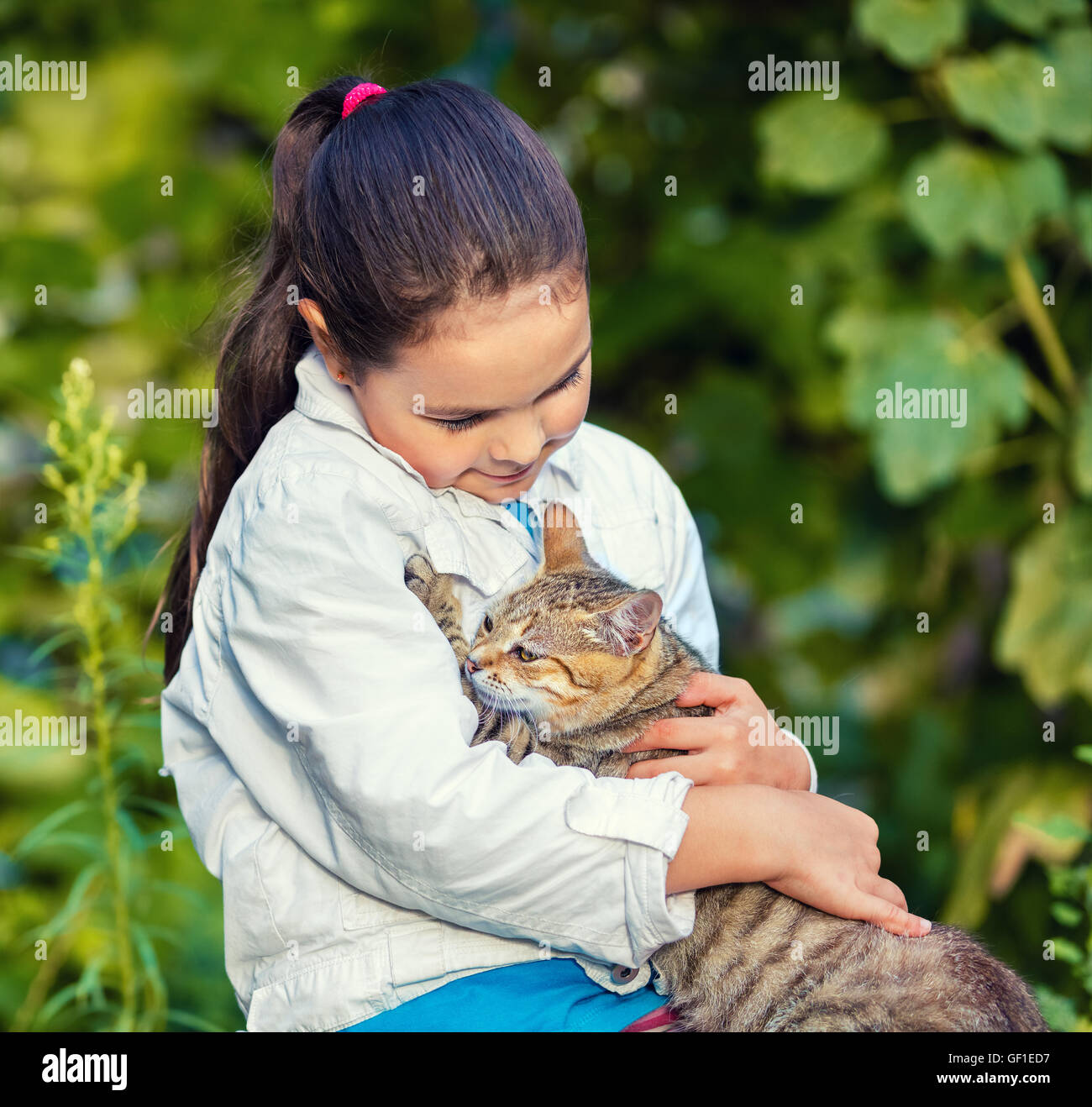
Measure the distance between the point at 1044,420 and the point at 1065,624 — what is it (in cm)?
61

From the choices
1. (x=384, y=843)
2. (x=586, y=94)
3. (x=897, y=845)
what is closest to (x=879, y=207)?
(x=586, y=94)

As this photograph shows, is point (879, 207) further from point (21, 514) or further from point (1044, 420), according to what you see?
point (21, 514)

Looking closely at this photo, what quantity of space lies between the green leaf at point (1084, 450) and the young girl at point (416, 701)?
1.57 metres

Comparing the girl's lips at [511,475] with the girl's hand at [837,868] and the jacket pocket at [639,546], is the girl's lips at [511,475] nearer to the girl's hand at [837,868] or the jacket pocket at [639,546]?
the jacket pocket at [639,546]

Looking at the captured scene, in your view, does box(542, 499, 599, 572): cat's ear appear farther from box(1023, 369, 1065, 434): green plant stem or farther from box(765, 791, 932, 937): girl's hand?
box(1023, 369, 1065, 434): green plant stem

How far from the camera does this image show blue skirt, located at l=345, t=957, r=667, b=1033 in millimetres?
1516

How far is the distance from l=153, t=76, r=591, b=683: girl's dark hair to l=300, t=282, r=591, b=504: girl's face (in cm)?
3

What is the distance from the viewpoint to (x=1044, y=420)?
321cm

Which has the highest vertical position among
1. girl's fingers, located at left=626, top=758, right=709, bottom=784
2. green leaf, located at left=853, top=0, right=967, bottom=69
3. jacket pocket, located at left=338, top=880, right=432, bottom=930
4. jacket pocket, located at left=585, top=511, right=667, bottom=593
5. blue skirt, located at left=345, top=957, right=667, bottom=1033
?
green leaf, located at left=853, top=0, right=967, bottom=69

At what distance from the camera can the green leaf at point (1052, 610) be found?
293 cm

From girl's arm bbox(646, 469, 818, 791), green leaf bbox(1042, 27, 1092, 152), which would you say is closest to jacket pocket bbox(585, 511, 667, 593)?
girl's arm bbox(646, 469, 818, 791)

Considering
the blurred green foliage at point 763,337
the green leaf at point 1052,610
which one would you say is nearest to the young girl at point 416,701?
the blurred green foliage at point 763,337

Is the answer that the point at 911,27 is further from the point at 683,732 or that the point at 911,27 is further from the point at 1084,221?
the point at 683,732

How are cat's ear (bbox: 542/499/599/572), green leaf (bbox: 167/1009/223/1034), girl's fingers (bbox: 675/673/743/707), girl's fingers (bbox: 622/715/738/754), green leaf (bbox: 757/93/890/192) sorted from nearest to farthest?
girl's fingers (bbox: 622/715/738/754)
girl's fingers (bbox: 675/673/743/707)
cat's ear (bbox: 542/499/599/572)
green leaf (bbox: 167/1009/223/1034)
green leaf (bbox: 757/93/890/192)
